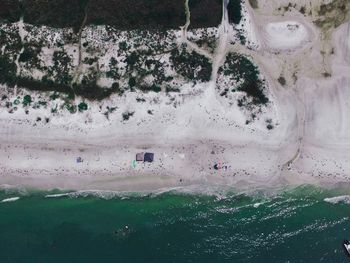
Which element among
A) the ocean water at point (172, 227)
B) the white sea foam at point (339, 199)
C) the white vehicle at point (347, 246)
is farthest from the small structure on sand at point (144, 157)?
the white vehicle at point (347, 246)

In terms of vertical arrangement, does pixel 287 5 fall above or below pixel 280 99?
above

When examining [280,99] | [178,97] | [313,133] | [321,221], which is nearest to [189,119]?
[178,97]

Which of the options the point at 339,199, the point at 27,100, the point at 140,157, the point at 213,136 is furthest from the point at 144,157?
the point at 339,199

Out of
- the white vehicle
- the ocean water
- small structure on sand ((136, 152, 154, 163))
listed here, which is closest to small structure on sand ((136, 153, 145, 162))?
small structure on sand ((136, 152, 154, 163))

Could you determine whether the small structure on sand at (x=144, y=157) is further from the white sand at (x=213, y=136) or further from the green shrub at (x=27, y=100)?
the green shrub at (x=27, y=100)

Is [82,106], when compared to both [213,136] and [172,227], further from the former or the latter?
[172,227]

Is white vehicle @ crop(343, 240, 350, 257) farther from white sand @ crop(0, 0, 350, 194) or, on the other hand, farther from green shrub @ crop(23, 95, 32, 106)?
green shrub @ crop(23, 95, 32, 106)

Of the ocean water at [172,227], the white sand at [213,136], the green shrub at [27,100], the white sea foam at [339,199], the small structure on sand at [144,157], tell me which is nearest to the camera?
the green shrub at [27,100]

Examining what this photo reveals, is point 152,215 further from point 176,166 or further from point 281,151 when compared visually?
point 281,151

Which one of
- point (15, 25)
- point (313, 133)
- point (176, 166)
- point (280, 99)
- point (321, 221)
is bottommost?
point (321, 221)
